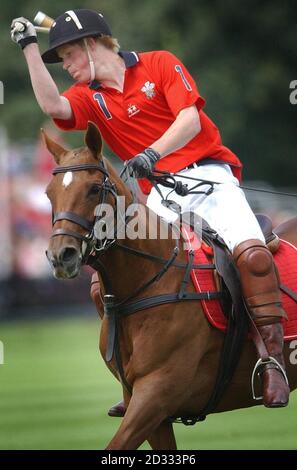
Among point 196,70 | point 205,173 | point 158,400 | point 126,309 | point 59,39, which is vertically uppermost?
point 196,70

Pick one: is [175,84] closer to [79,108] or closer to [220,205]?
[79,108]

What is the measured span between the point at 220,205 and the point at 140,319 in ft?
3.30

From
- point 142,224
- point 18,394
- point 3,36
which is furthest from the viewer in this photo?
point 3,36

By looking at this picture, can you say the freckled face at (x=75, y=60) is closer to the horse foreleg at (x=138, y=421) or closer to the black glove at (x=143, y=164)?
the black glove at (x=143, y=164)

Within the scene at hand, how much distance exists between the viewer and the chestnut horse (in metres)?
5.89

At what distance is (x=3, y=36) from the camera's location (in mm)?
37781

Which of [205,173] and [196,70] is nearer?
[205,173]

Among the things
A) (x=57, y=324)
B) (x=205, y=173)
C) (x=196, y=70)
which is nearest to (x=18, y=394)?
(x=205, y=173)

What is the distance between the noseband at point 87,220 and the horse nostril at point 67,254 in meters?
0.08

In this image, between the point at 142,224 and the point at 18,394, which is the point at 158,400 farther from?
the point at 18,394

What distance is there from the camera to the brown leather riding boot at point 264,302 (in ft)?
21.3

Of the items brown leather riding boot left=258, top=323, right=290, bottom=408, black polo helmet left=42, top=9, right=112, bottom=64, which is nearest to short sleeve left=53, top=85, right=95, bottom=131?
black polo helmet left=42, top=9, right=112, bottom=64

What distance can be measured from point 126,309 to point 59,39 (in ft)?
5.47

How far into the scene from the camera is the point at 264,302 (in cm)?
653
